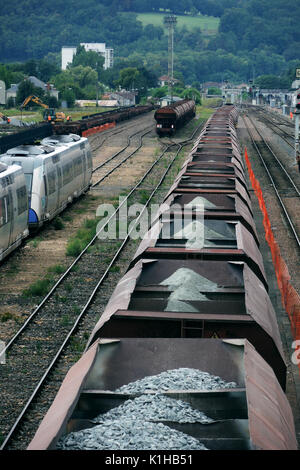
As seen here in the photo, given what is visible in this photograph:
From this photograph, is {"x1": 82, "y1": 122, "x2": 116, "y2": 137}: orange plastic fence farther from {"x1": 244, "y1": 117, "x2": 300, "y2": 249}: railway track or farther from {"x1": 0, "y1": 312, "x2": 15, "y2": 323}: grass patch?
{"x1": 0, "y1": 312, "x2": 15, "y2": 323}: grass patch

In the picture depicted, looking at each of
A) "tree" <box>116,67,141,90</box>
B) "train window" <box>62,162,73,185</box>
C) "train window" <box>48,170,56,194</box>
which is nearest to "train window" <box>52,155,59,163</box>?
"train window" <box>48,170,56,194</box>

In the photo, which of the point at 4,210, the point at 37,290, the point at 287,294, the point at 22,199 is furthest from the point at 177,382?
the point at 22,199

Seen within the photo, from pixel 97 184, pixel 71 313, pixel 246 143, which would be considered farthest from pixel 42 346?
pixel 246 143

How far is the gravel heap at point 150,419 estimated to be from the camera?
632 cm

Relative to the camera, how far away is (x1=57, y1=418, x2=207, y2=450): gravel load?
6.27 m

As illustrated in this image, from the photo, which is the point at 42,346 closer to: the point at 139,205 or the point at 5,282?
the point at 5,282

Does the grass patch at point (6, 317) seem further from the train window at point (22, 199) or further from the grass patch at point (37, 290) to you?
the train window at point (22, 199)

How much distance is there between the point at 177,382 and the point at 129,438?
1340 millimetres

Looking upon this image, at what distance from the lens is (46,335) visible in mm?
15031

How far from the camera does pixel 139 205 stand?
30234 millimetres

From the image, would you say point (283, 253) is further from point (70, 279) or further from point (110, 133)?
point (110, 133)

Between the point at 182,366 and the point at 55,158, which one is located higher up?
the point at 55,158

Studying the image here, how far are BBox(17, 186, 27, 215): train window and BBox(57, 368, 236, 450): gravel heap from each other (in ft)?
43.4
